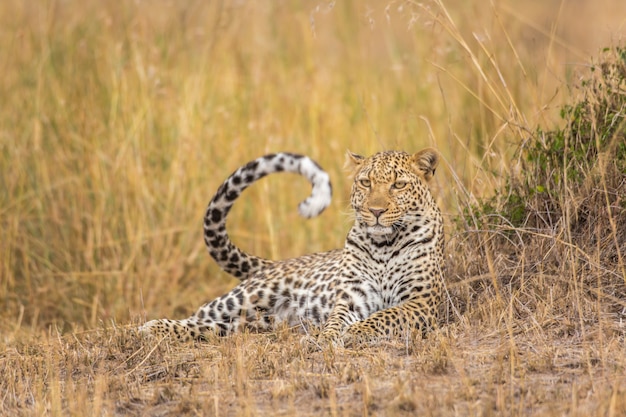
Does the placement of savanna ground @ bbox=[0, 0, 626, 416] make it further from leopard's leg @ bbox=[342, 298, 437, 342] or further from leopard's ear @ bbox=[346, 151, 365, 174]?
leopard's ear @ bbox=[346, 151, 365, 174]

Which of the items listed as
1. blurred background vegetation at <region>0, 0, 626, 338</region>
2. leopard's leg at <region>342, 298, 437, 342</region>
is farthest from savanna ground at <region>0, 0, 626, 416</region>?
leopard's leg at <region>342, 298, 437, 342</region>

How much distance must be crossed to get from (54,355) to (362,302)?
1.89 meters

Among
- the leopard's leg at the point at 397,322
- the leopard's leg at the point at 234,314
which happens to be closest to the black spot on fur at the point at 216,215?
the leopard's leg at the point at 234,314

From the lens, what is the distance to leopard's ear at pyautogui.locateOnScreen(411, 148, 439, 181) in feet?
22.2

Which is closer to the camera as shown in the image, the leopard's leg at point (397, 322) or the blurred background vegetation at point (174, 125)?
the leopard's leg at point (397, 322)

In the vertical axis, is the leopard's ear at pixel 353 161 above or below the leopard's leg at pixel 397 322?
above

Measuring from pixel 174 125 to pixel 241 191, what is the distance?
10.2ft

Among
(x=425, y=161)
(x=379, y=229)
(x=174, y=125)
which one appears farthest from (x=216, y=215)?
(x=174, y=125)

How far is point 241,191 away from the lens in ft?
23.9

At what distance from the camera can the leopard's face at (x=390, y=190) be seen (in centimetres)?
648

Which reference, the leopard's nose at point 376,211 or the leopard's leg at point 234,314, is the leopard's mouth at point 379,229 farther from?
the leopard's leg at point 234,314

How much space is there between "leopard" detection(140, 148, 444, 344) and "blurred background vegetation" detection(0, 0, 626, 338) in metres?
1.95

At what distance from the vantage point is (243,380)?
5145 mm

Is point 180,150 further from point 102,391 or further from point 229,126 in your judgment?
point 102,391
